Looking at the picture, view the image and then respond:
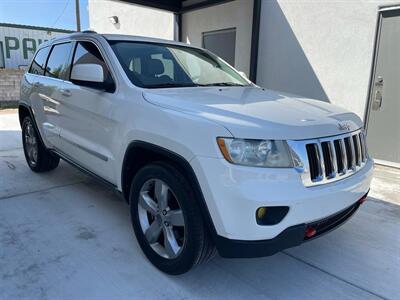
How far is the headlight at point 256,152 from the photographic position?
2.03 metres

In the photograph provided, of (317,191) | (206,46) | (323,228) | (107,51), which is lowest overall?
(323,228)

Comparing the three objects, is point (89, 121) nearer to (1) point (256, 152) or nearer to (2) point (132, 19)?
(1) point (256, 152)

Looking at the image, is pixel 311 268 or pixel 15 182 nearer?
pixel 311 268

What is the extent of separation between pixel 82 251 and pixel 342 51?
17.8ft

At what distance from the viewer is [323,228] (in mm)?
2355

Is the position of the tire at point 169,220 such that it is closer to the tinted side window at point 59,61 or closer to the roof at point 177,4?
the tinted side window at point 59,61

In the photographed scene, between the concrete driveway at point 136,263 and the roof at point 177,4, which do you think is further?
the roof at point 177,4

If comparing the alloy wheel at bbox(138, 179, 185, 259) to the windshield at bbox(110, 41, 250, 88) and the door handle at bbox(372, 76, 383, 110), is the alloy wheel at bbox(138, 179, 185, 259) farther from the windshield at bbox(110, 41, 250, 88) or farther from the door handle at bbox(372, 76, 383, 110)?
the door handle at bbox(372, 76, 383, 110)

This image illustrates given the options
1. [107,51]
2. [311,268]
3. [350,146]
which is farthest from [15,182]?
[350,146]

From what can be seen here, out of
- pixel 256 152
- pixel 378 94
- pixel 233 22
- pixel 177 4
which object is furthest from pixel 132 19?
pixel 256 152

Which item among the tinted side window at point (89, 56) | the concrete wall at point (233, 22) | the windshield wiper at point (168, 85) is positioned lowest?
the windshield wiper at point (168, 85)

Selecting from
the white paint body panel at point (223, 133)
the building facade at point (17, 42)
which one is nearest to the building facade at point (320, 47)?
the white paint body panel at point (223, 133)

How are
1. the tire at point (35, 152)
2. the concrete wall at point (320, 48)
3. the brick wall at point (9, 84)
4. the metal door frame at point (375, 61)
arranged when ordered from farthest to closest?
the brick wall at point (9, 84), the concrete wall at point (320, 48), the metal door frame at point (375, 61), the tire at point (35, 152)

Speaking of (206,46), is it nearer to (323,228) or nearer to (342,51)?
(342,51)
